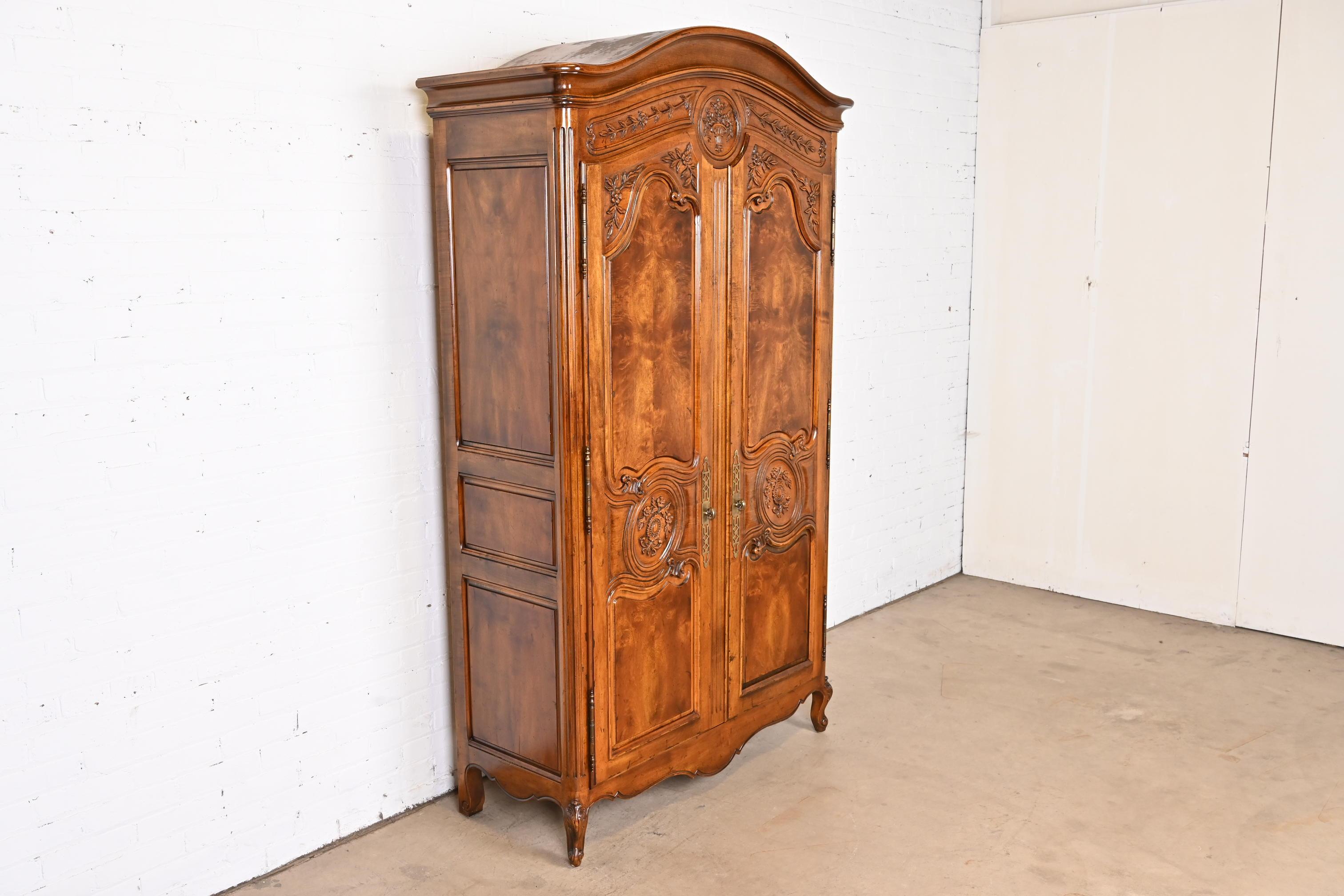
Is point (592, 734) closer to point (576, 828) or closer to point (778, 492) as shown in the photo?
point (576, 828)

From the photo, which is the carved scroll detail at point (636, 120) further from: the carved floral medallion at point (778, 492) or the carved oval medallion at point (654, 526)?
the carved floral medallion at point (778, 492)

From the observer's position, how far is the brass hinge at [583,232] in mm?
2900

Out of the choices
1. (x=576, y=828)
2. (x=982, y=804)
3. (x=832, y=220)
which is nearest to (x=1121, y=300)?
(x=832, y=220)

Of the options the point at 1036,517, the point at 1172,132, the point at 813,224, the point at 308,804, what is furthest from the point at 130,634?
the point at 1172,132

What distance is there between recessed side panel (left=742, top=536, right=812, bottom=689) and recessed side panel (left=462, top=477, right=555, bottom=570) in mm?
793

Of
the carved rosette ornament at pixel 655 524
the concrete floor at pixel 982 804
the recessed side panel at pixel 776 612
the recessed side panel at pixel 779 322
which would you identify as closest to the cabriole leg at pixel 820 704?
the concrete floor at pixel 982 804

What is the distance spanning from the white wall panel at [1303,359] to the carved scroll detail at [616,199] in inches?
130

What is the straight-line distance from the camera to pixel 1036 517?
5707 millimetres

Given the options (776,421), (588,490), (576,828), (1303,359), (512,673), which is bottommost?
(576,828)

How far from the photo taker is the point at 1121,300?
534 centimetres

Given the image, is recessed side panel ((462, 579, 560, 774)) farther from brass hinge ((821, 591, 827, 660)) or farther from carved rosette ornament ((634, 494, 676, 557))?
brass hinge ((821, 591, 827, 660))

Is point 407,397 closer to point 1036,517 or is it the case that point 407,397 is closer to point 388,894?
point 388,894

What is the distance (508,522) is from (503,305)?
0.61 m

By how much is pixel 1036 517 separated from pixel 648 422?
318 centimetres
